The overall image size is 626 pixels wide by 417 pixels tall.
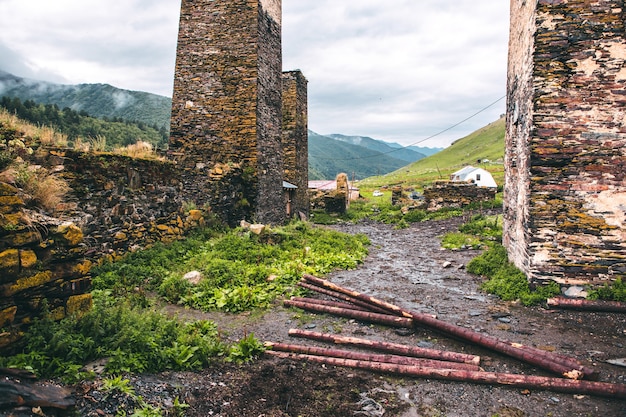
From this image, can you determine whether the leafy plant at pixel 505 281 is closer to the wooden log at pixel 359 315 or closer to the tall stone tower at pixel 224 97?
the wooden log at pixel 359 315

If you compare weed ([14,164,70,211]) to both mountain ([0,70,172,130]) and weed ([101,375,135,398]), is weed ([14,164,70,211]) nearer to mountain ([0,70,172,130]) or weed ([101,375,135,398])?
weed ([101,375,135,398])

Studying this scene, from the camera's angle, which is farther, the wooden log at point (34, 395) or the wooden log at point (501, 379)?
the wooden log at point (501, 379)

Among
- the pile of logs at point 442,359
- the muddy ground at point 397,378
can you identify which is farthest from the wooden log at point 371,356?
the muddy ground at point 397,378

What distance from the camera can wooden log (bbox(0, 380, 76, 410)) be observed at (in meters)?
2.86

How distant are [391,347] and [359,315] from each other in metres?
1.35

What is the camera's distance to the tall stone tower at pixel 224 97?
1412 centimetres

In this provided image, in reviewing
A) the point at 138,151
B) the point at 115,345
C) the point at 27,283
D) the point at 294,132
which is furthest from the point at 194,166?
the point at 115,345

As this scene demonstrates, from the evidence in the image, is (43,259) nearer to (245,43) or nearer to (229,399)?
(229,399)

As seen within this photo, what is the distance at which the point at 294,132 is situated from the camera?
2323 centimetres

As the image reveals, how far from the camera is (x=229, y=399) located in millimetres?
4125

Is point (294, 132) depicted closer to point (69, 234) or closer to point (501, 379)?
point (69, 234)

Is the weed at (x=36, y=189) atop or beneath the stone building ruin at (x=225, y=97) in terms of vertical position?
beneath

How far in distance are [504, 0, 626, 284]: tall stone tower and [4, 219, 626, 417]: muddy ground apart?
1.27 metres

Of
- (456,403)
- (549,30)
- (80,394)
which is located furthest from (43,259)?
(549,30)
